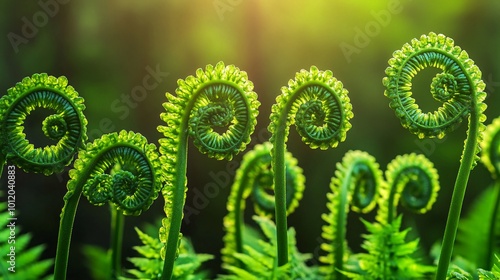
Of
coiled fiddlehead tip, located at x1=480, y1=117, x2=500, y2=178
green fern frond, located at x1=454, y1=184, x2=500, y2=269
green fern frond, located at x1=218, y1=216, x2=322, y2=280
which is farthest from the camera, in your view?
green fern frond, located at x1=454, y1=184, x2=500, y2=269

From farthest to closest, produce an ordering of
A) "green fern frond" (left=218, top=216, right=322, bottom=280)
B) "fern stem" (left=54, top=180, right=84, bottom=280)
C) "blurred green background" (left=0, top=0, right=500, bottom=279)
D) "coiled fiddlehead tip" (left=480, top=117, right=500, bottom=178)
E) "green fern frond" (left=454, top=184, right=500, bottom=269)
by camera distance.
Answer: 1. "blurred green background" (left=0, top=0, right=500, bottom=279)
2. "green fern frond" (left=454, top=184, right=500, bottom=269)
3. "coiled fiddlehead tip" (left=480, top=117, right=500, bottom=178)
4. "green fern frond" (left=218, top=216, right=322, bottom=280)
5. "fern stem" (left=54, top=180, right=84, bottom=280)

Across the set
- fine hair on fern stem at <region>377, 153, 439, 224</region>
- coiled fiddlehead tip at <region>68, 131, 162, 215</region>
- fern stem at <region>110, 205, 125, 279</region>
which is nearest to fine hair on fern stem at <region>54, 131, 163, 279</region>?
coiled fiddlehead tip at <region>68, 131, 162, 215</region>

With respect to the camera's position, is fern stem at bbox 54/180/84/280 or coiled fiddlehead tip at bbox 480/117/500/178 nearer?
fern stem at bbox 54/180/84/280

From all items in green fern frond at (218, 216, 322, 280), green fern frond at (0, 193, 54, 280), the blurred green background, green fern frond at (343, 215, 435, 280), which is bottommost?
green fern frond at (0, 193, 54, 280)

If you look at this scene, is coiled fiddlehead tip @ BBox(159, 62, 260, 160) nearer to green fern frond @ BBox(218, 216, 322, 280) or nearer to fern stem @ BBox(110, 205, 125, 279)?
green fern frond @ BBox(218, 216, 322, 280)

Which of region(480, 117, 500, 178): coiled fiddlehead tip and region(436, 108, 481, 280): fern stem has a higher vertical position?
region(480, 117, 500, 178): coiled fiddlehead tip
